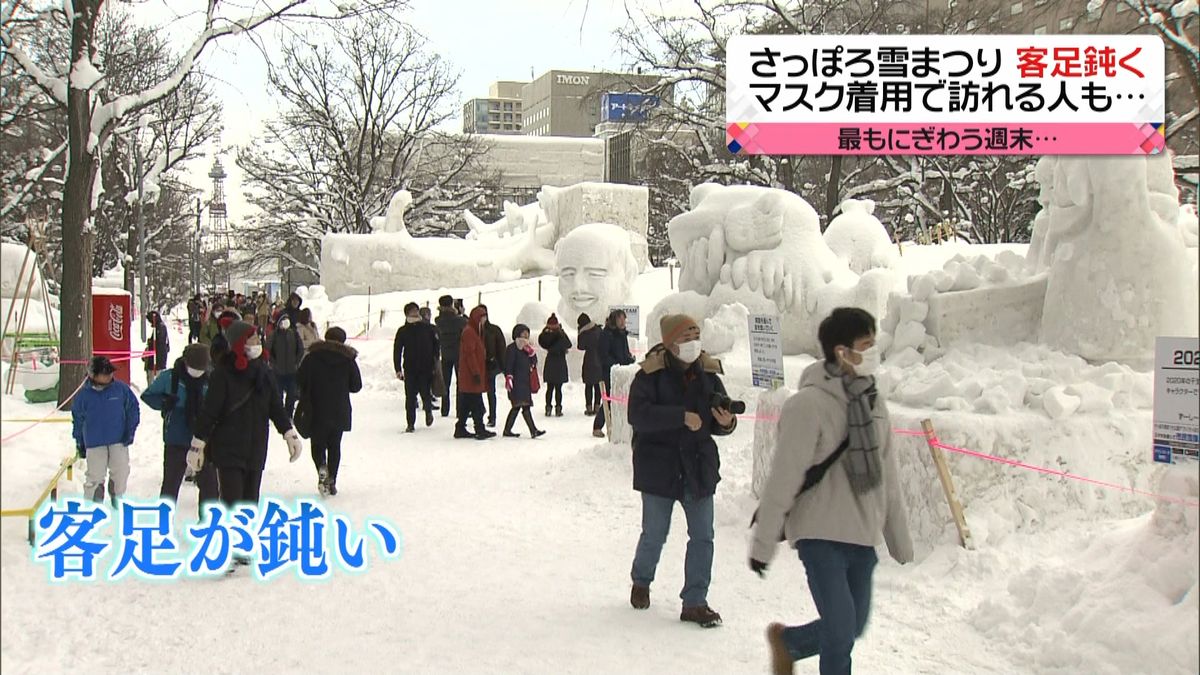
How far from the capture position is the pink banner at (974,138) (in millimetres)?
7875

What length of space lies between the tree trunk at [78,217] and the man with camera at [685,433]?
7211 millimetres

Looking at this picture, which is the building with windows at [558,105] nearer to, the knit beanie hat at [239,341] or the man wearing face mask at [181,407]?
the man wearing face mask at [181,407]

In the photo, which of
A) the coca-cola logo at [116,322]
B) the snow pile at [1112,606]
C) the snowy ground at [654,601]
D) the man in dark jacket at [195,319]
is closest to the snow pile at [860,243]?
the snowy ground at [654,601]

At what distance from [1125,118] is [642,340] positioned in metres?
10.4

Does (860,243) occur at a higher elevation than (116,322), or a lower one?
higher

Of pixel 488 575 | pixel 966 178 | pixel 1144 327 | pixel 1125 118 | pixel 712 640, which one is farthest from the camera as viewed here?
pixel 966 178

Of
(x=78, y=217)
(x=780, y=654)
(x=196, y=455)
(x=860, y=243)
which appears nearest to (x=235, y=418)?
(x=196, y=455)

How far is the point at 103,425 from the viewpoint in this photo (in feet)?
22.3

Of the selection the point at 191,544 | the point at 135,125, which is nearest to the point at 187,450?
the point at 191,544

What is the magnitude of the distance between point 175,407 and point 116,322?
280 inches

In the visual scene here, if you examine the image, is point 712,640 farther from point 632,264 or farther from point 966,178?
point 966,178

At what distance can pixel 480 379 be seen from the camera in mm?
11828

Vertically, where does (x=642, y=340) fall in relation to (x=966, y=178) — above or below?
below

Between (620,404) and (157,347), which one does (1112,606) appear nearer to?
(620,404)
